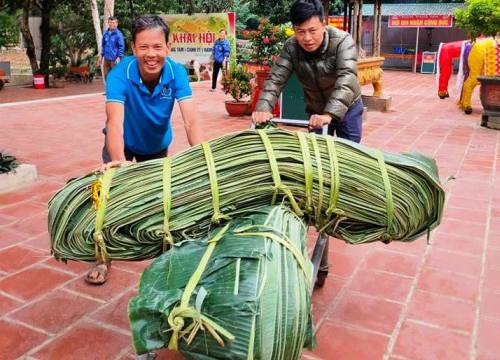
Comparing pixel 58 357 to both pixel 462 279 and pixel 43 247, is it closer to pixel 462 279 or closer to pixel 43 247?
pixel 43 247

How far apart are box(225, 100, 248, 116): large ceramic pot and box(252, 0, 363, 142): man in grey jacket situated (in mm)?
5510

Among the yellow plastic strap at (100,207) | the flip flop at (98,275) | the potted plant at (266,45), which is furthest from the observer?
the potted plant at (266,45)

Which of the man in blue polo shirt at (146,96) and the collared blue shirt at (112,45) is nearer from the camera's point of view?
the man in blue polo shirt at (146,96)

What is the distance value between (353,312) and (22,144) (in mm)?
5036

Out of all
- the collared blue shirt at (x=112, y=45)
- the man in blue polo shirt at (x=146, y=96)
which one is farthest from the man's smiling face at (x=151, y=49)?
the collared blue shirt at (x=112, y=45)

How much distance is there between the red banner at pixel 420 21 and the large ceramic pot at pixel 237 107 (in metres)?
13.6

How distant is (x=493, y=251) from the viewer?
3412 millimetres

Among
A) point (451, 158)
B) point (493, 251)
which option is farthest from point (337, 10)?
point (493, 251)

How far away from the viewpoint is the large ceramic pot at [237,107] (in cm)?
852

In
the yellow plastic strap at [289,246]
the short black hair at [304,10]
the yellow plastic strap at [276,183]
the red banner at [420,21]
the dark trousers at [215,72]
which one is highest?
the red banner at [420,21]

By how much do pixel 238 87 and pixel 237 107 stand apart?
320 millimetres

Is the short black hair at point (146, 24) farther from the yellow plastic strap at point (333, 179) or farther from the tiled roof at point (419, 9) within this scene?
the tiled roof at point (419, 9)

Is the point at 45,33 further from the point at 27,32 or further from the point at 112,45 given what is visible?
the point at 112,45

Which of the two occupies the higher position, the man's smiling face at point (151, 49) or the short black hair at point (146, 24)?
the short black hair at point (146, 24)
